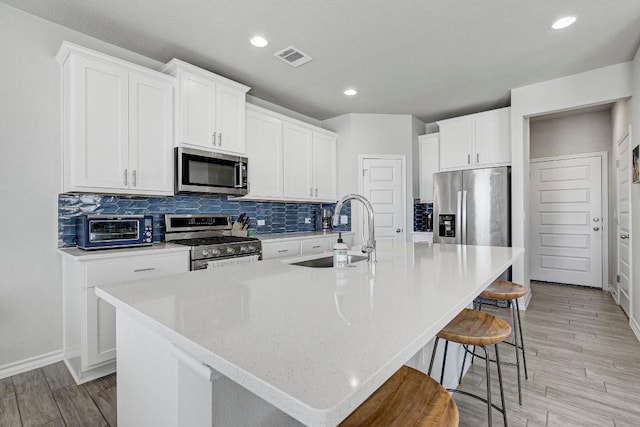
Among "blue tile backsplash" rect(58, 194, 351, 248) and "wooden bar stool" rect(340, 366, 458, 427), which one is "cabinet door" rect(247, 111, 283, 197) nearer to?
"blue tile backsplash" rect(58, 194, 351, 248)

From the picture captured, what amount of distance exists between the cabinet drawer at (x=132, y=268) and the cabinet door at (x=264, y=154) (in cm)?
129

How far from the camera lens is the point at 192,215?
333cm

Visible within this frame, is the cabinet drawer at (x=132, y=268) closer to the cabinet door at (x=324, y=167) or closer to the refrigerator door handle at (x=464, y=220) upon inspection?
the cabinet door at (x=324, y=167)

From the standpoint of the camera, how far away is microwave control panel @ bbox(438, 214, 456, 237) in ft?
14.1

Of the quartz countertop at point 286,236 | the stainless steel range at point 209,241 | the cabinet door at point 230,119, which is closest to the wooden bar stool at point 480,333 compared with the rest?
the stainless steel range at point 209,241

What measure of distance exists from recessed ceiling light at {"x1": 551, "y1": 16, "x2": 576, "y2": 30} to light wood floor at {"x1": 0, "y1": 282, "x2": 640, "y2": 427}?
259 cm

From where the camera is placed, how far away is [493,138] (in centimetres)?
421

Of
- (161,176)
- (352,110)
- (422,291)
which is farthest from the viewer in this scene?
(352,110)

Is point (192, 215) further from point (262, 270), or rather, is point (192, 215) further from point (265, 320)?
point (265, 320)

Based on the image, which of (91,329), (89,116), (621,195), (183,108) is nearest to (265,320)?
(91,329)

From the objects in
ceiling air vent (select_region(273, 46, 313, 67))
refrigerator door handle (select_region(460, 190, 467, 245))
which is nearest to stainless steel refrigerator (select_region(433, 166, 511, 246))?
refrigerator door handle (select_region(460, 190, 467, 245))

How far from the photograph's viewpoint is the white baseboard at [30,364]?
2.31 meters

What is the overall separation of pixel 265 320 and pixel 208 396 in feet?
0.82

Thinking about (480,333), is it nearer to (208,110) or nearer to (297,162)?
(208,110)
